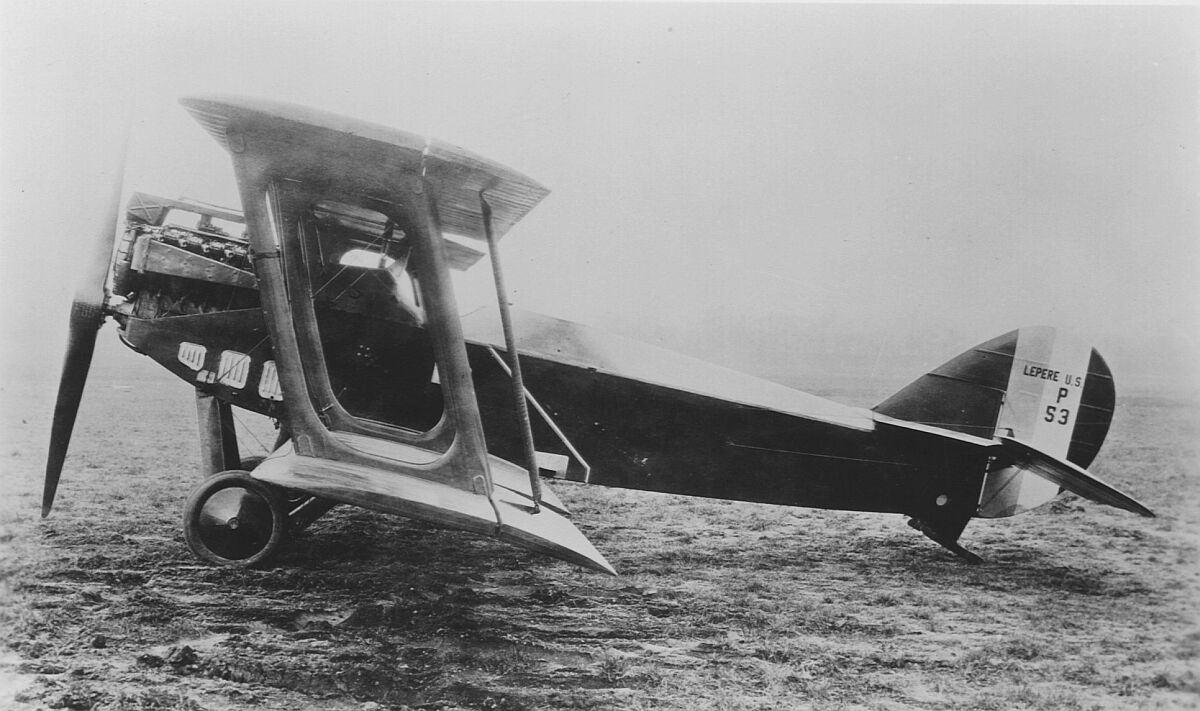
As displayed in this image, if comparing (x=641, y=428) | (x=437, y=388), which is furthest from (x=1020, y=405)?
(x=437, y=388)

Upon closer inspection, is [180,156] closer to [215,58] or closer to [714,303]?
[215,58]

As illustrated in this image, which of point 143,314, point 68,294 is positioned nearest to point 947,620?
point 143,314

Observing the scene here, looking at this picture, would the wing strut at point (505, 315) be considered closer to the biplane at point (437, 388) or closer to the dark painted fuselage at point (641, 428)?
the biplane at point (437, 388)

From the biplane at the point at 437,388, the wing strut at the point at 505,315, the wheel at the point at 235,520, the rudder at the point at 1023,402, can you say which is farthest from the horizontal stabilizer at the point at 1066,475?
the wheel at the point at 235,520

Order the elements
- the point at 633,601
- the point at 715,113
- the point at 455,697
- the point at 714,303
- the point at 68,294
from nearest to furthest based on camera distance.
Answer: the point at 455,697 < the point at 68,294 < the point at 633,601 < the point at 715,113 < the point at 714,303

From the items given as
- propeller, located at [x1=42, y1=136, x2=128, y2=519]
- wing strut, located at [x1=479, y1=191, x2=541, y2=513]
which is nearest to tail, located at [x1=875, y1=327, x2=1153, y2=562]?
wing strut, located at [x1=479, y1=191, x2=541, y2=513]

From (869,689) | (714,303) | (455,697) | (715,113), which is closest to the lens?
(455,697)
